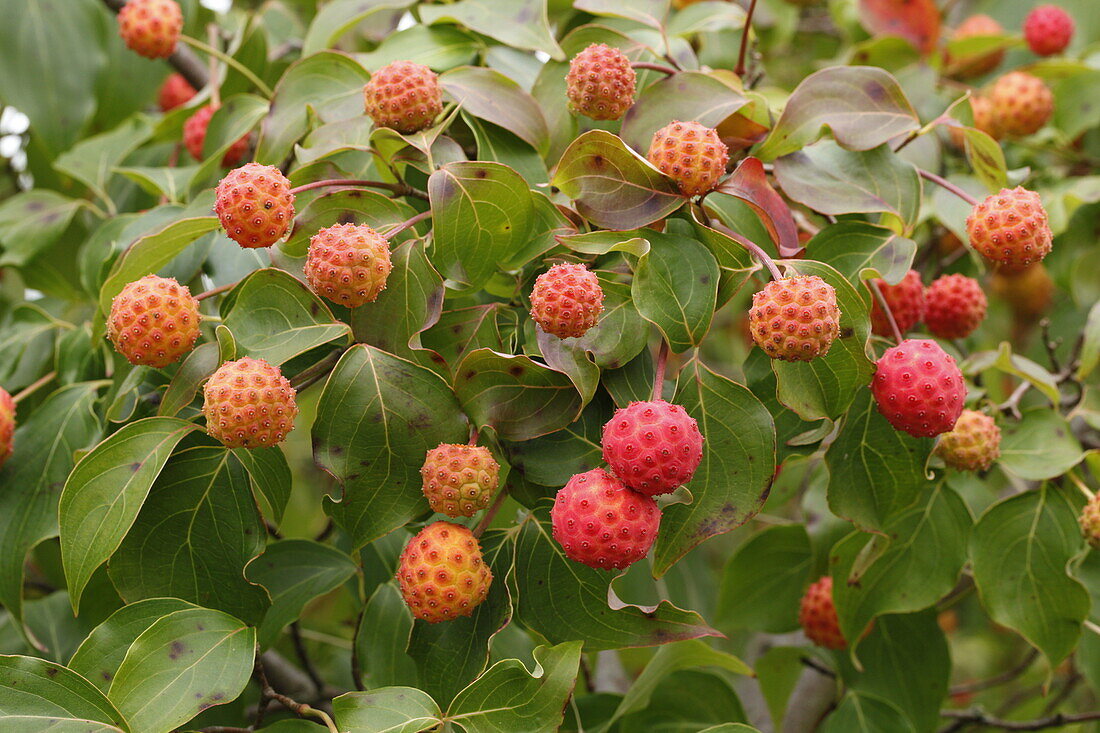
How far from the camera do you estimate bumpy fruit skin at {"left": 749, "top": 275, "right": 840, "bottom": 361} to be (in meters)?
1.01

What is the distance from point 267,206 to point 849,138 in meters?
0.75

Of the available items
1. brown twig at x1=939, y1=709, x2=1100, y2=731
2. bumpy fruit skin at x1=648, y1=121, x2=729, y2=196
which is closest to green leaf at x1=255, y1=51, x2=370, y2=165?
bumpy fruit skin at x1=648, y1=121, x2=729, y2=196

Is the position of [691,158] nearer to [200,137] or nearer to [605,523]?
[605,523]

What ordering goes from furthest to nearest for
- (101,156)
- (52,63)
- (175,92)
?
(175,92), (52,63), (101,156)

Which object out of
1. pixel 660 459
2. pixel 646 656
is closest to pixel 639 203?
pixel 660 459

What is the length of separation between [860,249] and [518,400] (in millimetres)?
505

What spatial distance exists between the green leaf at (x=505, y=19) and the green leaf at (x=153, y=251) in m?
0.53

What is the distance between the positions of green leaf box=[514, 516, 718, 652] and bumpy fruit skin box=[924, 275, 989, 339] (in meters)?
0.69

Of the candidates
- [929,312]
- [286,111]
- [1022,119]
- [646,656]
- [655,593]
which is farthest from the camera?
[646,656]

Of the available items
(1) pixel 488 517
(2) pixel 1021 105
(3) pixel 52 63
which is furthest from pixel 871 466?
(3) pixel 52 63

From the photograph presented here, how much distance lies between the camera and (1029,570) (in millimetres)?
1456

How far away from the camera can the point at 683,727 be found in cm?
158

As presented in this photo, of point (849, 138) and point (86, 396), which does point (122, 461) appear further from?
point (849, 138)

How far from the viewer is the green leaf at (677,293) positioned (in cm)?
110
